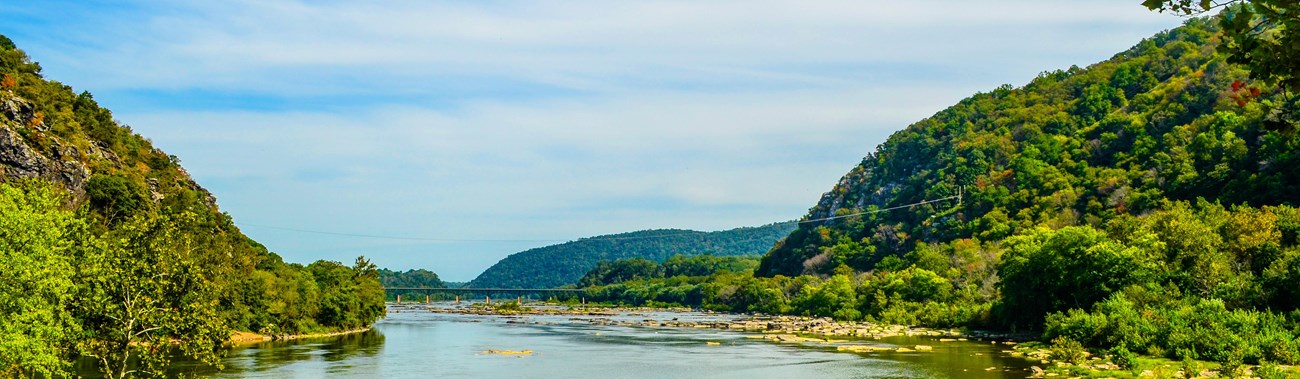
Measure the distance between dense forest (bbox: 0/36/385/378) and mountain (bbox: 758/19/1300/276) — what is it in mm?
68642

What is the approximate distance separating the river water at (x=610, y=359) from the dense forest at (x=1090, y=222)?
26.5 ft

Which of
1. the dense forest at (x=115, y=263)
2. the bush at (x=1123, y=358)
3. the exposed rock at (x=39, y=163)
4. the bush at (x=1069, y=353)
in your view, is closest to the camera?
the dense forest at (x=115, y=263)

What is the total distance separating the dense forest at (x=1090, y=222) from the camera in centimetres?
5466

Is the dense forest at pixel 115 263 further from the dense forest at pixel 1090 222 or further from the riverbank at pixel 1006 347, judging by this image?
the riverbank at pixel 1006 347

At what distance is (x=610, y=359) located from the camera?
60344 millimetres

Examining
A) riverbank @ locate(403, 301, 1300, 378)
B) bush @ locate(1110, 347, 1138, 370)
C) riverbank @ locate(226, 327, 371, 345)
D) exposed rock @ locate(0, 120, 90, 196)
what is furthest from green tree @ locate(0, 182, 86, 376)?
exposed rock @ locate(0, 120, 90, 196)

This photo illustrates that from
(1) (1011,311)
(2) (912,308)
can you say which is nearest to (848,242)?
(2) (912,308)

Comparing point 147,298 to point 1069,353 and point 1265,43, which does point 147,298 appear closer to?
point 1265,43

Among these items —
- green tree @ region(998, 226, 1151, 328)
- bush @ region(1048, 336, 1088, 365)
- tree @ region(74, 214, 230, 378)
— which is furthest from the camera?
green tree @ region(998, 226, 1151, 328)

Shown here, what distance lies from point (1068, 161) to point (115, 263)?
397ft

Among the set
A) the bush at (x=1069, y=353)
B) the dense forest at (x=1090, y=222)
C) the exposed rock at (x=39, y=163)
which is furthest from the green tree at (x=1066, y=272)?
the exposed rock at (x=39, y=163)

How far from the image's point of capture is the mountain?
94.9m

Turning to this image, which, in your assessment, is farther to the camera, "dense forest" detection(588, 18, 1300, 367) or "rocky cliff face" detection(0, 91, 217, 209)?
"rocky cliff face" detection(0, 91, 217, 209)

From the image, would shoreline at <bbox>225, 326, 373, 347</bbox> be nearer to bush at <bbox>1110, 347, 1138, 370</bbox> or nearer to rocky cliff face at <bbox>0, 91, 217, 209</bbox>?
rocky cliff face at <bbox>0, 91, 217, 209</bbox>
